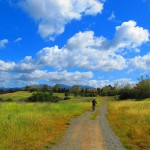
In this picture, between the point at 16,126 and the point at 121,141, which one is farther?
the point at 16,126

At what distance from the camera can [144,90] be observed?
383 feet

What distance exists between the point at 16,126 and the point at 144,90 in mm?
101094

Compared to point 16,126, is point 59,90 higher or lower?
higher

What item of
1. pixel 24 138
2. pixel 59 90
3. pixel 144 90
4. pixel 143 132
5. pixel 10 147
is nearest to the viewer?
pixel 10 147

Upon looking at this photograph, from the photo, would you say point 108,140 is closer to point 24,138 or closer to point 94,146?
point 94,146

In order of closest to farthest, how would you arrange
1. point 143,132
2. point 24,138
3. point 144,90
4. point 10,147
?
point 10,147 < point 24,138 < point 143,132 < point 144,90

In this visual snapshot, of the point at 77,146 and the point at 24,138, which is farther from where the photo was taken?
the point at 24,138

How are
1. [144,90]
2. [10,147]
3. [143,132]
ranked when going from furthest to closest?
1. [144,90]
2. [143,132]
3. [10,147]

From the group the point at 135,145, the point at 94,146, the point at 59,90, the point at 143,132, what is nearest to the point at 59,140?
the point at 94,146

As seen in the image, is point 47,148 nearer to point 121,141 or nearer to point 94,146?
point 94,146

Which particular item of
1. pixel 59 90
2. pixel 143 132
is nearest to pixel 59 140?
pixel 143 132

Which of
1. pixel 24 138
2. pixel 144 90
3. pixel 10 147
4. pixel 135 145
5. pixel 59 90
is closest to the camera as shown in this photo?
pixel 10 147

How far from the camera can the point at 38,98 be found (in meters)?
122

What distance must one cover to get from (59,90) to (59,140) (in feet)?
585
